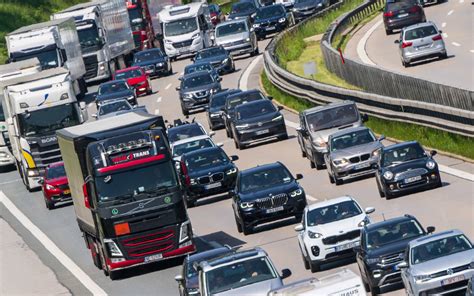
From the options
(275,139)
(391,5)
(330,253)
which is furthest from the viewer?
(391,5)

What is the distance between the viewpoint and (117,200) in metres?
31.4

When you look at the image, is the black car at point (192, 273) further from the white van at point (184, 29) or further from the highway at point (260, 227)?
the white van at point (184, 29)

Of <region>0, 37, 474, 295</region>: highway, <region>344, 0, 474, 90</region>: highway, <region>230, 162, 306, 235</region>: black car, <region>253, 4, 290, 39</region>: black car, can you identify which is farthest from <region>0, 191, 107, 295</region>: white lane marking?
<region>253, 4, 290, 39</region>: black car

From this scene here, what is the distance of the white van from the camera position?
83.9 meters

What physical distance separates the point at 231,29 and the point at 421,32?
811 inches

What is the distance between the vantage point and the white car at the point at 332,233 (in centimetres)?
2822

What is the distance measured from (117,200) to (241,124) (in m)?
18.8

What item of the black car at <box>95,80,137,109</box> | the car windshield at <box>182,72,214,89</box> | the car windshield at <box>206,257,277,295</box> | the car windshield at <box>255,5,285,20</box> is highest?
the car windshield at <box>206,257,277,295</box>

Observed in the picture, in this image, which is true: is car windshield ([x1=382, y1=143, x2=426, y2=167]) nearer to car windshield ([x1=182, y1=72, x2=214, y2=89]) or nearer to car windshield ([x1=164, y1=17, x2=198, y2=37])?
car windshield ([x1=182, y1=72, x2=214, y2=89])

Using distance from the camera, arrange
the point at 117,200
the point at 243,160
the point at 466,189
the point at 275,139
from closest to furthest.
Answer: the point at 117,200 → the point at 466,189 → the point at 243,160 → the point at 275,139

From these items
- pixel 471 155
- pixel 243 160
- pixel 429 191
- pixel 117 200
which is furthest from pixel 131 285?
pixel 243 160

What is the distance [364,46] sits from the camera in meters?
73.6

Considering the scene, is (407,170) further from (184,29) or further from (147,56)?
(184,29)

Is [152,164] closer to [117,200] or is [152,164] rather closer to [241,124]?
[117,200]
